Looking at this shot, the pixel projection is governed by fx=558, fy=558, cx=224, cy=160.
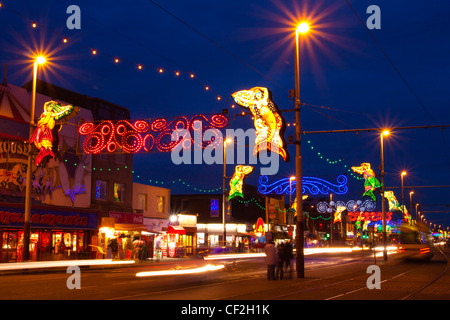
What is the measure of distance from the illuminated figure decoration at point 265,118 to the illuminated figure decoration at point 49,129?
10611mm

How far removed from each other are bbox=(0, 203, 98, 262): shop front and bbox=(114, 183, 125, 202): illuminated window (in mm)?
3622

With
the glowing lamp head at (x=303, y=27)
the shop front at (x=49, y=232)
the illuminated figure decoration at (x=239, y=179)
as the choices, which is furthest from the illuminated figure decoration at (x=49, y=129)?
the illuminated figure decoration at (x=239, y=179)

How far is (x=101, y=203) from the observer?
139ft

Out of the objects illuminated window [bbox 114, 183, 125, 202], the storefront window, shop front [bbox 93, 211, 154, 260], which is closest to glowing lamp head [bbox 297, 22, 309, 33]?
shop front [bbox 93, 211, 154, 260]

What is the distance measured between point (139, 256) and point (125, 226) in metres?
4.22

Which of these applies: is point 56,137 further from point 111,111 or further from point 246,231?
point 246,231

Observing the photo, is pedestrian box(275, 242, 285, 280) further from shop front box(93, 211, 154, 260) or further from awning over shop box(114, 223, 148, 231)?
awning over shop box(114, 223, 148, 231)

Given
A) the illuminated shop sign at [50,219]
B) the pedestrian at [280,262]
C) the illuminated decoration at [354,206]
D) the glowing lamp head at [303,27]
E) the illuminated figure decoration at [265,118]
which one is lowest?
the pedestrian at [280,262]

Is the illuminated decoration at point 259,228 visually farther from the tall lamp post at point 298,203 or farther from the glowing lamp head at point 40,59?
the tall lamp post at point 298,203

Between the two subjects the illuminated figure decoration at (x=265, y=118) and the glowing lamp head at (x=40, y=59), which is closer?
the illuminated figure decoration at (x=265, y=118)

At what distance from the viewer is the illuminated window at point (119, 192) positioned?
146 ft

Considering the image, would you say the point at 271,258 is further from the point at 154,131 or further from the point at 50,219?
the point at 50,219

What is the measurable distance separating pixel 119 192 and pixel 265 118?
23906 millimetres
